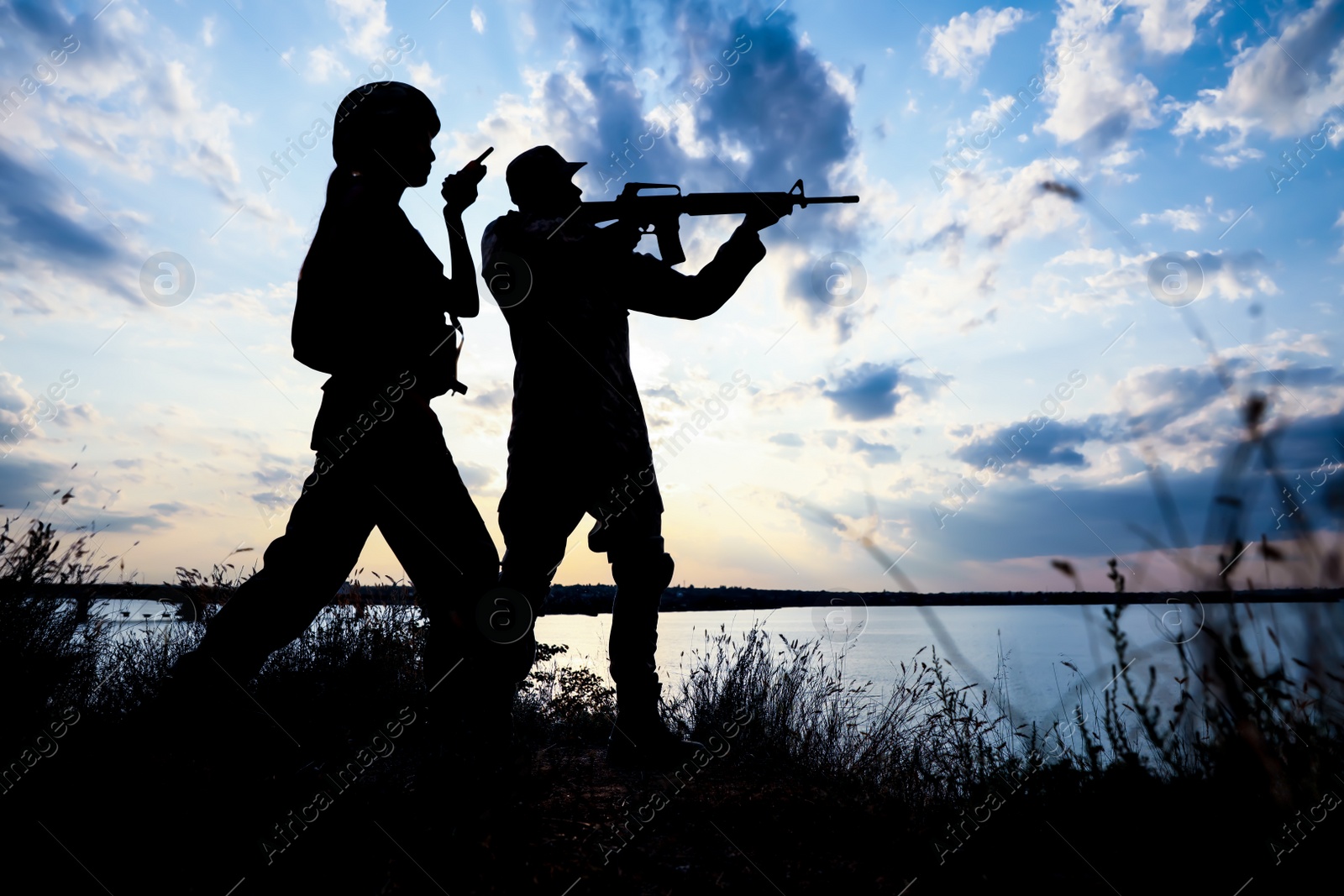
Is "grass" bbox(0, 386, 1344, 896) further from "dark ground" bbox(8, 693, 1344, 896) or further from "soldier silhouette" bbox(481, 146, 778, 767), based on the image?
"soldier silhouette" bbox(481, 146, 778, 767)

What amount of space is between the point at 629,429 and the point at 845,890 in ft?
6.79

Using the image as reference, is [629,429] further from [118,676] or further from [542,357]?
[118,676]

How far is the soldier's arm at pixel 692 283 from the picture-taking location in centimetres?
357

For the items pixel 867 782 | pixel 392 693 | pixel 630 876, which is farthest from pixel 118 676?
pixel 867 782

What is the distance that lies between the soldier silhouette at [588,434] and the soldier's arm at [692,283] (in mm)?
13

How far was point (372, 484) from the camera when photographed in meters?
2.43

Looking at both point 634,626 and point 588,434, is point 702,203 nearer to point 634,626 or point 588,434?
point 588,434

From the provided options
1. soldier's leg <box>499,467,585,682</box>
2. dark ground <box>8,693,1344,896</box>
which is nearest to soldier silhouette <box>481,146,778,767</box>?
soldier's leg <box>499,467,585,682</box>

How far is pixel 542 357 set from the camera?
3.32m

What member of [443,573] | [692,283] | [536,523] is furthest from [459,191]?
[443,573]

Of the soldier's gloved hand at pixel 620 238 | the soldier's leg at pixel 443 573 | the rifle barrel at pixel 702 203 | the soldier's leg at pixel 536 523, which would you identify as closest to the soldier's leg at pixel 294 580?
the soldier's leg at pixel 443 573

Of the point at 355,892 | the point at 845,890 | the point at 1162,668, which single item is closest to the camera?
the point at 1162,668

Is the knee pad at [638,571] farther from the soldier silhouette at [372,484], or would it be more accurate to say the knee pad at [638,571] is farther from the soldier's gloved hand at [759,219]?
the soldier's gloved hand at [759,219]

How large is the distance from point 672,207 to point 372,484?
8.43 ft
